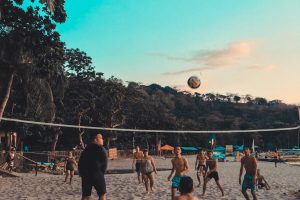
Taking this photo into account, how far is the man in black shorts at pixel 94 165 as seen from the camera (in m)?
6.96

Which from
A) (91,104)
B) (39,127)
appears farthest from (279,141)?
(39,127)

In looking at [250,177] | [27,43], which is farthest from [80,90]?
[250,177]

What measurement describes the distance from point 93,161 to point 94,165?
0.07 m

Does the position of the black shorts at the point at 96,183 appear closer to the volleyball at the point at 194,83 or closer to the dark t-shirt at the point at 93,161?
the dark t-shirt at the point at 93,161

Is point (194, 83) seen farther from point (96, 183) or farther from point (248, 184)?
point (96, 183)

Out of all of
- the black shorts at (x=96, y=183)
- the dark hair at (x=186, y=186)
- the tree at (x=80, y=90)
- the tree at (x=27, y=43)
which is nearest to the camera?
the dark hair at (x=186, y=186)

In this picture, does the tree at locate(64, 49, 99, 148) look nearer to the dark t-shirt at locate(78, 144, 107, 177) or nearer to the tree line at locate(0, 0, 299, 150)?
the tree line at locate(0, 0, 299, 150)

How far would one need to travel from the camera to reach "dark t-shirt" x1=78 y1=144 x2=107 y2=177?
6971 mm

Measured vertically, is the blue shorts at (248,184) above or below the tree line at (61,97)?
below

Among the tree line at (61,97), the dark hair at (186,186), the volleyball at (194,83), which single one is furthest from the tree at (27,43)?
the dark hair at (186,186)

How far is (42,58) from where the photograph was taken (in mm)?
21422

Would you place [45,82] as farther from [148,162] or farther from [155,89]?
[155,89]

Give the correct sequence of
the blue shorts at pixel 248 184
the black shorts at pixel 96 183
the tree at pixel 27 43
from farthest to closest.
→ 1. the tree at pixel 27 43
2. the blue shorts at pixel 248 184
3. the black shorts at pixel 96 183

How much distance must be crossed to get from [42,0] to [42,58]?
18.7 feet
